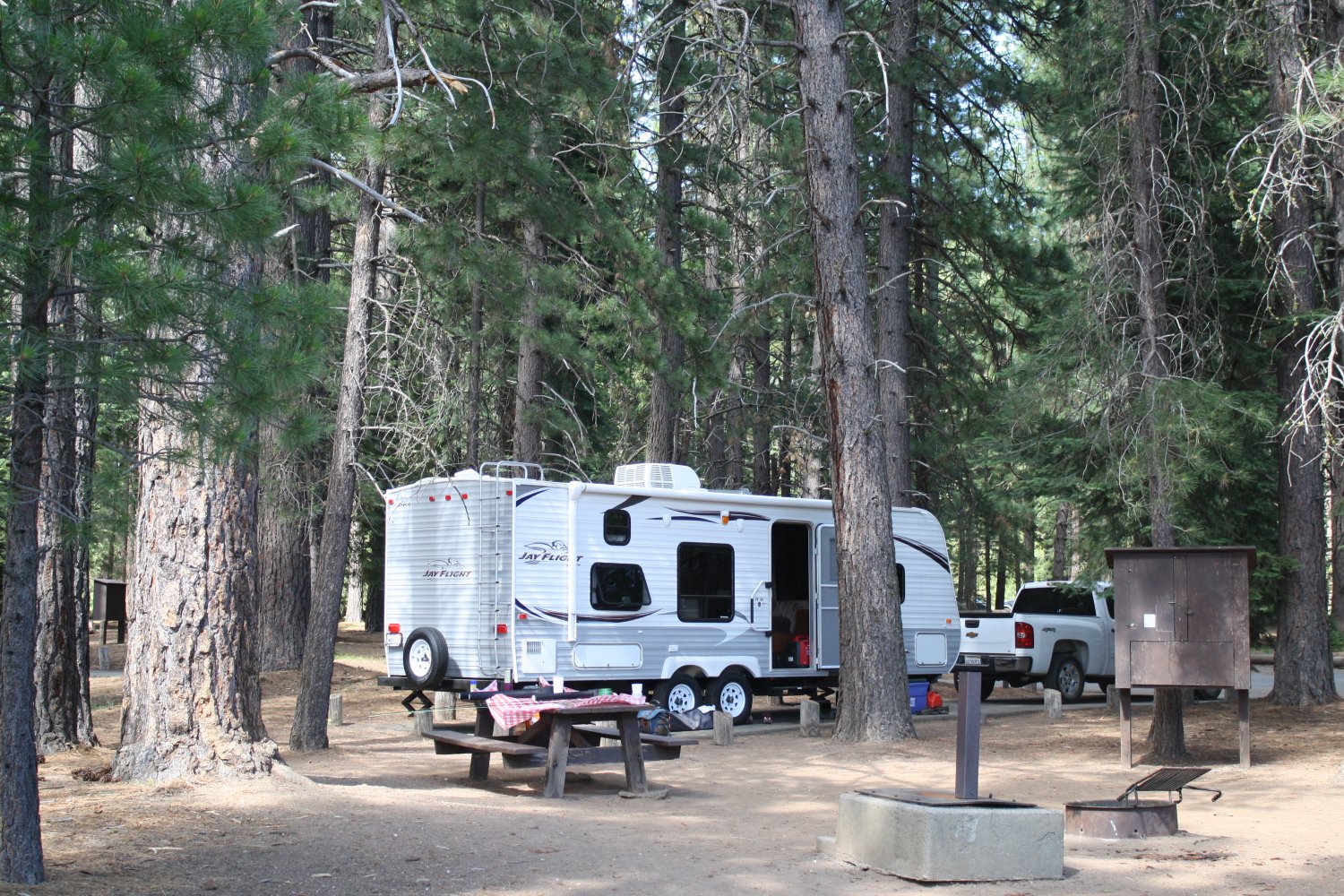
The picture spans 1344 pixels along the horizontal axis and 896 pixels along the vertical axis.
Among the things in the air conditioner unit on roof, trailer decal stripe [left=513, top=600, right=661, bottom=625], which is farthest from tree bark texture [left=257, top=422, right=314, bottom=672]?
trailer decal stripe [left=513, top=600, right=661, bottom=625]

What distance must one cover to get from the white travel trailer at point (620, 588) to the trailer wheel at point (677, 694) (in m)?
0.02

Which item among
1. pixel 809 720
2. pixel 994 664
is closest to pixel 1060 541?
pixel 994 664

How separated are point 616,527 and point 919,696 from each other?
513cm

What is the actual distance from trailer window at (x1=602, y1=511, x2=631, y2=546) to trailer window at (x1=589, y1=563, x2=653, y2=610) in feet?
0.89

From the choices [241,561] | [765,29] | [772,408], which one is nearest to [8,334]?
[241,561]

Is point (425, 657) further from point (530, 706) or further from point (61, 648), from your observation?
point (530, 706)

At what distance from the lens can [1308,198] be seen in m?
14.7

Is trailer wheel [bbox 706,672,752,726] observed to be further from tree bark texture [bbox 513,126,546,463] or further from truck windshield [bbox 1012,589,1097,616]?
truck windshield [bbox 1012,589,1097,616]

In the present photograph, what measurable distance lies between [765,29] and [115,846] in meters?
15.6

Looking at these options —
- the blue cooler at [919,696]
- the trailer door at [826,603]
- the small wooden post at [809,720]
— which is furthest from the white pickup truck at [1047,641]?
the small wooden post at [809,720]

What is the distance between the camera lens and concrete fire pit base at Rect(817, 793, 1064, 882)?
6.77 metres

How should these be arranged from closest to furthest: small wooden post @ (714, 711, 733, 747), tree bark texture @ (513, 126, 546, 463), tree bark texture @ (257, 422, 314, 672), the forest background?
the forest background
small wooden post @ (714, 711, 733, 747)
tree bark texture @ (513, 126, 546, 463)
tree bark texture @ (257, 422, 314, 672)

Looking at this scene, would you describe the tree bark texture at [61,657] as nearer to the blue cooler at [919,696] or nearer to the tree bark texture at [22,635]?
the tree bark texture at [22,635]

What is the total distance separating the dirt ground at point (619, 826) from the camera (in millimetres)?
6539
